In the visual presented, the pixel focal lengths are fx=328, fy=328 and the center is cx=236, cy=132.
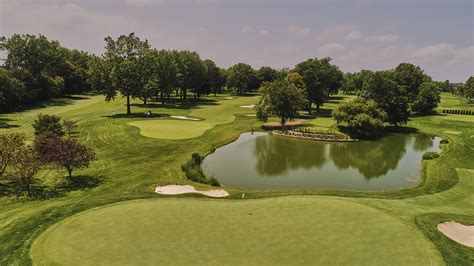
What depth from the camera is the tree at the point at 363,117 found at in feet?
193

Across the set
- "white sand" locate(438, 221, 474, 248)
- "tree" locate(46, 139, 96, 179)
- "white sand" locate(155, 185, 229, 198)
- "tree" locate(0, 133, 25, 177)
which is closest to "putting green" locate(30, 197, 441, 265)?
"white sand" locate(438, 221, 474, 248)

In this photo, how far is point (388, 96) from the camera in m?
67.6

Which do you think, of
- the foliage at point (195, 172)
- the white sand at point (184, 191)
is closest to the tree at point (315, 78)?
the foliage at point (195, 172)

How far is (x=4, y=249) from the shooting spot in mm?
17312

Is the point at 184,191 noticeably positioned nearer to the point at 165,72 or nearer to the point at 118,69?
the point at 118,69

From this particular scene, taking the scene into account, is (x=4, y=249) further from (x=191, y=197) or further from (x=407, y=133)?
(x=407, y=133)

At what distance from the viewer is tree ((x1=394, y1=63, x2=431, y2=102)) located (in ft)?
260

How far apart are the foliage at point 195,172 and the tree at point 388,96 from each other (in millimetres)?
45768

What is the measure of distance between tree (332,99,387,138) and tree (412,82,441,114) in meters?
29.0

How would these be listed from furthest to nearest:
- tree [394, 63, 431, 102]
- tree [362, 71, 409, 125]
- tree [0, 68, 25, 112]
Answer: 1. tree [394, 63, 431, 102]
2. tree [362, 71, 409, 125]
3. tree [0, 68, 25, 112]

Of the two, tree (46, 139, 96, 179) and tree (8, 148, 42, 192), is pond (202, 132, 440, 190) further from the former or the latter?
tree (8, 148, 42, 192)

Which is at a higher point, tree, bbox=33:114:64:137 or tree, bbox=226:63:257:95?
tree, bbox=226:63:257:95

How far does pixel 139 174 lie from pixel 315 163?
861 inches

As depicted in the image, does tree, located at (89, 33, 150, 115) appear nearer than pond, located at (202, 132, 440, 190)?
No
